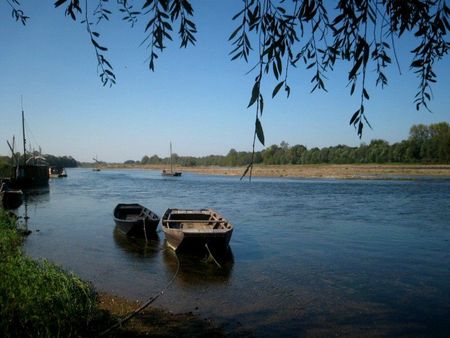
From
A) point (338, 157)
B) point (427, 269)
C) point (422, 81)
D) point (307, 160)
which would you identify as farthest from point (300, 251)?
point (307, 160)

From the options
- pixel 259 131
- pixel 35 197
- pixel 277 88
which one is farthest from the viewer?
pixel 35 197

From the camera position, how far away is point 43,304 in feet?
A: 20.5

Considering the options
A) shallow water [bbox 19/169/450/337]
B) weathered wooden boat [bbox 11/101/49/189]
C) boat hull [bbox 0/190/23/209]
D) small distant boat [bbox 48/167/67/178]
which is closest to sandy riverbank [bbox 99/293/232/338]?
shallow water [bbox 19/169/450/337]

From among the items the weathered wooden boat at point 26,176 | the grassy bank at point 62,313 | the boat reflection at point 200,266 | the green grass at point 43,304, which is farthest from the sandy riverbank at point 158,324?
the weathered wooden boat at point 26,176

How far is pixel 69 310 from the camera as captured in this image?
651cm

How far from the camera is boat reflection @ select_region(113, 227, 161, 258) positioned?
16391 millimetres

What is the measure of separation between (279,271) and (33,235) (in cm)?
1419

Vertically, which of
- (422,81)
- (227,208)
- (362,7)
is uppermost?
(362,7)

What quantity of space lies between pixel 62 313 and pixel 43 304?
35cm

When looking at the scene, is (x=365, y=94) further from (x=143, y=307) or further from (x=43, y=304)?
(x=143, y=307)

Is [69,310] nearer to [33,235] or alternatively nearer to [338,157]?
[33,235]

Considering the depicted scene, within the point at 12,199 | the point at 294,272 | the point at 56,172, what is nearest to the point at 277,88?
the point at 294,272

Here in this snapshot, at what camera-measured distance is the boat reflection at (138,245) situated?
1639cm

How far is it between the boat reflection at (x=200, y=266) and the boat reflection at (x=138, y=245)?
0.82 metres
